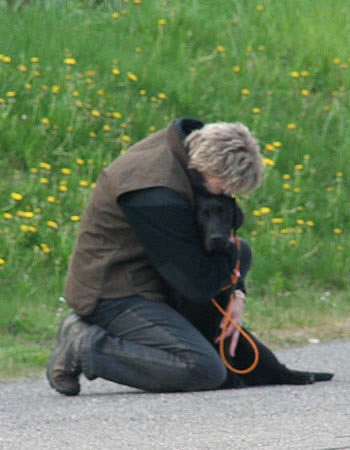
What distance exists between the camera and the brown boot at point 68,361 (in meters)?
5.14

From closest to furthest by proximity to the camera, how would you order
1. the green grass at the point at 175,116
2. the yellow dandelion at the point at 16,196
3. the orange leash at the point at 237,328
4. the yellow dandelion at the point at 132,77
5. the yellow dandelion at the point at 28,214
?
1. the orange leash at the point at 237,328
2. the green grass at the point at 175,116
3. the yellow dandelion at the point at 28,214
4. the yellow dandelion at the point at 16,196
5. the yellow dandelion at the point at 132,77

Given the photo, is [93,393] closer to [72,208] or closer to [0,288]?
[0,288]

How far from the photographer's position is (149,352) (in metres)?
5.11

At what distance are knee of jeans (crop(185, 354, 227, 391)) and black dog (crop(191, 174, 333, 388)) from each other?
0.14 meters

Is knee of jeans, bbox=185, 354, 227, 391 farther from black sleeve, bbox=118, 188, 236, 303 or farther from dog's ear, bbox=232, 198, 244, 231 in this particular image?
dog's ear, bbox=232, 198, 244, 231

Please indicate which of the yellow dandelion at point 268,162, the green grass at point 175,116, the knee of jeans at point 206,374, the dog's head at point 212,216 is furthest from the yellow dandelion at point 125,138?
the knee of jeans at point 206,374

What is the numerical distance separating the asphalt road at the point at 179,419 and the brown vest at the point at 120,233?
0.50m

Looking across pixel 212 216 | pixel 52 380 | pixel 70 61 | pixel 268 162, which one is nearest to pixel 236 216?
pixel 212 216

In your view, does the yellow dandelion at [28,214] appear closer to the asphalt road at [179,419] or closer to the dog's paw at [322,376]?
the asphalt road at [179,419]

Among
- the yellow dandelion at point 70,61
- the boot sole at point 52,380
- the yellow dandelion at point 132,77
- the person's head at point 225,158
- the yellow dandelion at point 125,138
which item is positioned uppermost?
the person's head at point 225,158

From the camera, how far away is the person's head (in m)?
4.91

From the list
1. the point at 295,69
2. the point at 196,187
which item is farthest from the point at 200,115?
the point at 196,187

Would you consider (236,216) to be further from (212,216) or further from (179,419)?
(179,419)

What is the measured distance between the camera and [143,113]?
9516mm
